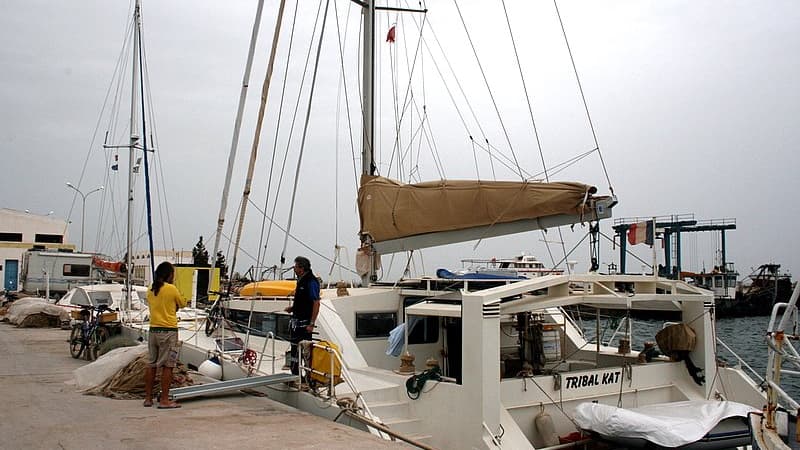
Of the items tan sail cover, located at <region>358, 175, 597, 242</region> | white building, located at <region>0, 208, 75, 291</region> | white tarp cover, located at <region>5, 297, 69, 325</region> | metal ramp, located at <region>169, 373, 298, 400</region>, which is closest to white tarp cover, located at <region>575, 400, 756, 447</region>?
tan sail cover, located at <region>358, 175, 597, 242</region>

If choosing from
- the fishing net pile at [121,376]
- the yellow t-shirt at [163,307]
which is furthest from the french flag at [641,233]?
the fishing net pile at [121,376]

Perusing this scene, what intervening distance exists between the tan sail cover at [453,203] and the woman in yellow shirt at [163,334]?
12.6 feet

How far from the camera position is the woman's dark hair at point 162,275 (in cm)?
784

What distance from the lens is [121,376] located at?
8.77 m

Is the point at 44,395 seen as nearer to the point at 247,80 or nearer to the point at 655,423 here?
the point at 247,80

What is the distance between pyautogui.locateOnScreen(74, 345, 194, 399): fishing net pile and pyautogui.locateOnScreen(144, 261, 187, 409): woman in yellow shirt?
0.81 meters

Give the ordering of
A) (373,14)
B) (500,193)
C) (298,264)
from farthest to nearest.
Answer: (373,14), (500,193), (298,264)

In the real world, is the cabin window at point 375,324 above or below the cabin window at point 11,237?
below

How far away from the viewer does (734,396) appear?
9586mm

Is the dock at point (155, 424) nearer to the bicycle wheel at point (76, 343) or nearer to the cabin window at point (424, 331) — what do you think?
the cabin window at point (424, 331)

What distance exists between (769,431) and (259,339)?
7.93m

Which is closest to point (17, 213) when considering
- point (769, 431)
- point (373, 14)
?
point (373, 14)

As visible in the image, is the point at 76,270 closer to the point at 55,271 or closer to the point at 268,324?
the point at 55,271

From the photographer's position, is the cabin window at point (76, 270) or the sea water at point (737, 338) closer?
the sea water at point (737, 338)
